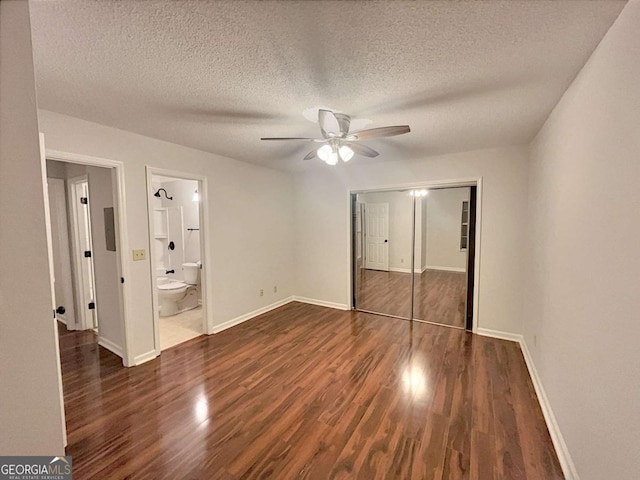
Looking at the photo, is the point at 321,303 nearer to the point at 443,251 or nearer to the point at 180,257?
the point at 443,251

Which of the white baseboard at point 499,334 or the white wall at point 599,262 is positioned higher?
the white wall at point 599,262

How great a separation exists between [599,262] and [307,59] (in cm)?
185

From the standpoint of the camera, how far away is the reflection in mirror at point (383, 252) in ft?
14.7

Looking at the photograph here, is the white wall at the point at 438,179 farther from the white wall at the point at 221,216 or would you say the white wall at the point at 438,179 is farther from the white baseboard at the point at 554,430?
the white baseboard at the point at 554,430

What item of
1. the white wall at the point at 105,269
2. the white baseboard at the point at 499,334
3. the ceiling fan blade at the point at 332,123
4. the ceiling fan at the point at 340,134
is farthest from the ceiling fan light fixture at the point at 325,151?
the white baseboard at the point at 499,334

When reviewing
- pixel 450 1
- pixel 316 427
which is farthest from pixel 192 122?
pixel 316 427

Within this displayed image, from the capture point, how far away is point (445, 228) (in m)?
4.03

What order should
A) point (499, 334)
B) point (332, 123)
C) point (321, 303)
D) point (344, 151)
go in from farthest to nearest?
point (321, 303)
point (499, 334)
point (344, 151)
point (332, 123)

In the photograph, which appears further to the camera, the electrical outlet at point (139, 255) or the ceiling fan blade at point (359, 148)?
the electrical outlet at point (139, 255)

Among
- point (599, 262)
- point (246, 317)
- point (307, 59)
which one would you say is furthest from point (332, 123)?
point (246, 317)

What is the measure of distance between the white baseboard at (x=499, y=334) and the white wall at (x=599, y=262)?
1316 mm

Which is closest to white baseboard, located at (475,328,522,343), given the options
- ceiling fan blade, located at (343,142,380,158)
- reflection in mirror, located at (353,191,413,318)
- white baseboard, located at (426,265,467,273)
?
white baseboard, located at (426,265,467,273)

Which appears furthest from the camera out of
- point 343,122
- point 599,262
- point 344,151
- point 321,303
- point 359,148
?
point 321,303

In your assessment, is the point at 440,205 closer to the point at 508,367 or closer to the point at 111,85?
the point at 508,367
